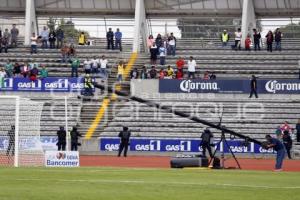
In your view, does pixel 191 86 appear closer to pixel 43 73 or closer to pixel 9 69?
pixel 43 73

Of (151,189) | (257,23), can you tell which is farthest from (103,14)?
(151,189)

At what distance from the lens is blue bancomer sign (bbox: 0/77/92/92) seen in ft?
171

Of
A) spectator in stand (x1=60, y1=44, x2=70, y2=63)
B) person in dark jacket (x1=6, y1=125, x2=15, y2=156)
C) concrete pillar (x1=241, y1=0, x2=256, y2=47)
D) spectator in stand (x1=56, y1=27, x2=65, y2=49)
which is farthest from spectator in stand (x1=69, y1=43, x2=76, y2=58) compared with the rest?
person in dark jacket (x1=6, y1=125, x2=15, y2=156)

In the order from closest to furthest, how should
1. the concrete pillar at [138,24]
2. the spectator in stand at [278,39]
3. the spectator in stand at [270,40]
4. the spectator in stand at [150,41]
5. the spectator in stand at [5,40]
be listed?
1. the spectator in stand at [278,39]
2. the spectator in stand at [270,40]
3. the spectator in stand at [150,41]
4. the concrete pillar at [138,24]
5. the spectator in stand at [5,40]

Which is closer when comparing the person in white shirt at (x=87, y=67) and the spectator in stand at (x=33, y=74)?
the spectator in stand at (x=33, y=74)

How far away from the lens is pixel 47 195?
1767 cm

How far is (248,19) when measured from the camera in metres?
56.0

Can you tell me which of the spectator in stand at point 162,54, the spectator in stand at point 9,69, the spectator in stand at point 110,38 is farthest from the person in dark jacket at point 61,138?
the spectator in stand at point 110,38

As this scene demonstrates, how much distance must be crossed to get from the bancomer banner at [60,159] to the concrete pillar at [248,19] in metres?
23.8

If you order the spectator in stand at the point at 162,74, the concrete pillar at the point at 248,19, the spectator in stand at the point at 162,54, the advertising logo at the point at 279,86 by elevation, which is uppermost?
the concrete pillar at the point at 248,19

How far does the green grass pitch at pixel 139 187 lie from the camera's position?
1792 centimetres

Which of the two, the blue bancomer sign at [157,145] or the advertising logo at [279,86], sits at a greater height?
the advertising logo at [279,86]

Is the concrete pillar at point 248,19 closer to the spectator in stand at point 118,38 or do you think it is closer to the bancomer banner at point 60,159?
the spectator in stand at point 118,38

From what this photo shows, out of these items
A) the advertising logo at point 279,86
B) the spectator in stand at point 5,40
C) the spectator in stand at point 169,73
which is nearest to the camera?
the advertising logo at point 279,86
